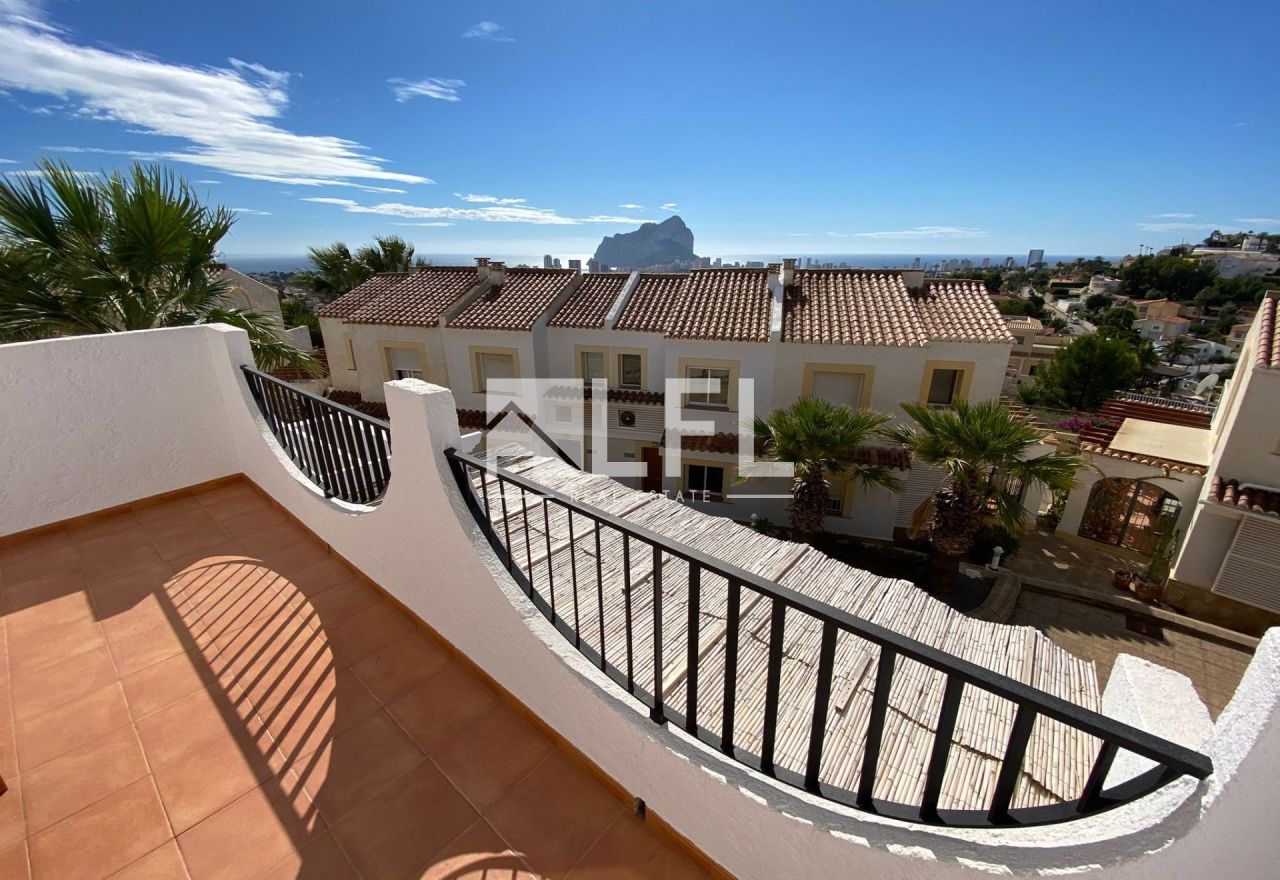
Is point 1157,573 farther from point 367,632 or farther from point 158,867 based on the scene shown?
point 158,867

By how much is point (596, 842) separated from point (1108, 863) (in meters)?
1.73

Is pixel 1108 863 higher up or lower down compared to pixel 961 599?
higher up

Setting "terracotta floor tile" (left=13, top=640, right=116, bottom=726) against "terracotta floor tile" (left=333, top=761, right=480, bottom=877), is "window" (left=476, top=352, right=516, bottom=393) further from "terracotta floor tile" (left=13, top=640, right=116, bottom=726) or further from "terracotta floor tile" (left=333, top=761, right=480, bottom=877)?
"terracotta floor tile" (left=333, top=761, right=480, bottom=877)

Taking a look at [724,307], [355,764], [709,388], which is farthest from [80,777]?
[724,307]

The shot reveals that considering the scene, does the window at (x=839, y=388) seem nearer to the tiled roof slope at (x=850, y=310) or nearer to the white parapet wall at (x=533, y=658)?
the tiled roof slope at (x=850, y=310)

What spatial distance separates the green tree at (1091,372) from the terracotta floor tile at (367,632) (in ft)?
127

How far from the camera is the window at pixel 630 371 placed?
13.9m

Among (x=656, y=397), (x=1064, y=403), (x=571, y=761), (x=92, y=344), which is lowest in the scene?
(x=1064, y=403)

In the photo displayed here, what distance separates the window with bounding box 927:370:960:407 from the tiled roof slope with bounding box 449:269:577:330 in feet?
33.1

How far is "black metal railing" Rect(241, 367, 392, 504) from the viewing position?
3.20 meters

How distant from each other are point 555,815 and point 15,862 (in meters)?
2.10

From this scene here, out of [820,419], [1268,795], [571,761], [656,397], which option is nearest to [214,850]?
[571,761]

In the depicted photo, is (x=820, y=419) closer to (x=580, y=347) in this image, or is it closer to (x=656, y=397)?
(x=656, y=397)

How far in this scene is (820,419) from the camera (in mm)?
10086
